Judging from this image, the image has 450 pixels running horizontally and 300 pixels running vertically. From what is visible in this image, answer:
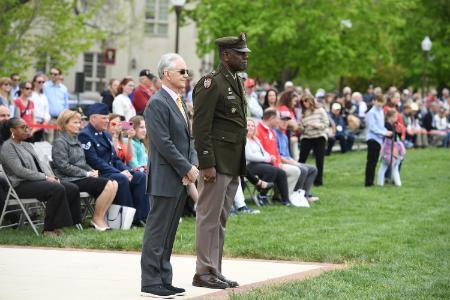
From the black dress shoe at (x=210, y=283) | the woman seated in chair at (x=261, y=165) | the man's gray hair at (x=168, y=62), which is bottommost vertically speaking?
the black dress shoe at (x=210, y=283)

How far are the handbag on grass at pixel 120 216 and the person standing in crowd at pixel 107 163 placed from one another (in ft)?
0.78

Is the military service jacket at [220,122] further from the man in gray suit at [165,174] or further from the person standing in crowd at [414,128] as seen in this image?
the person standing in crowd at [414,128]

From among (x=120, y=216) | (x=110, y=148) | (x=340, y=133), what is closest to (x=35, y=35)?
(x=340, y=133)

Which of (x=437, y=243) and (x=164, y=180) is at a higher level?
(x=164, y=180)

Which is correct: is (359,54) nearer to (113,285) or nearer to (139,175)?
(139,175)

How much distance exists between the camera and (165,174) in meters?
10.1

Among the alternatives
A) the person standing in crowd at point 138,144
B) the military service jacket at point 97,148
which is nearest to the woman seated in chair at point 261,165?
the person standing in crowd at point 138,144

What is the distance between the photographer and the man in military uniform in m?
10.4

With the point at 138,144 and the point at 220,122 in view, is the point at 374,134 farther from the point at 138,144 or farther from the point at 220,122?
the point at 220,122

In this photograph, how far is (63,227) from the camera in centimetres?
1500

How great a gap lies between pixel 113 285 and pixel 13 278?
1.00 meters

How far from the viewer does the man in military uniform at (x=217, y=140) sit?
10438 millimetres

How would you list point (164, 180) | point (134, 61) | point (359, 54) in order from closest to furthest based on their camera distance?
1. point (164, 180)
2. point (359, 54)
3. point (134, 61)

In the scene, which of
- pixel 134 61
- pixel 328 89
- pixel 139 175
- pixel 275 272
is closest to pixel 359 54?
pixel 134 61
